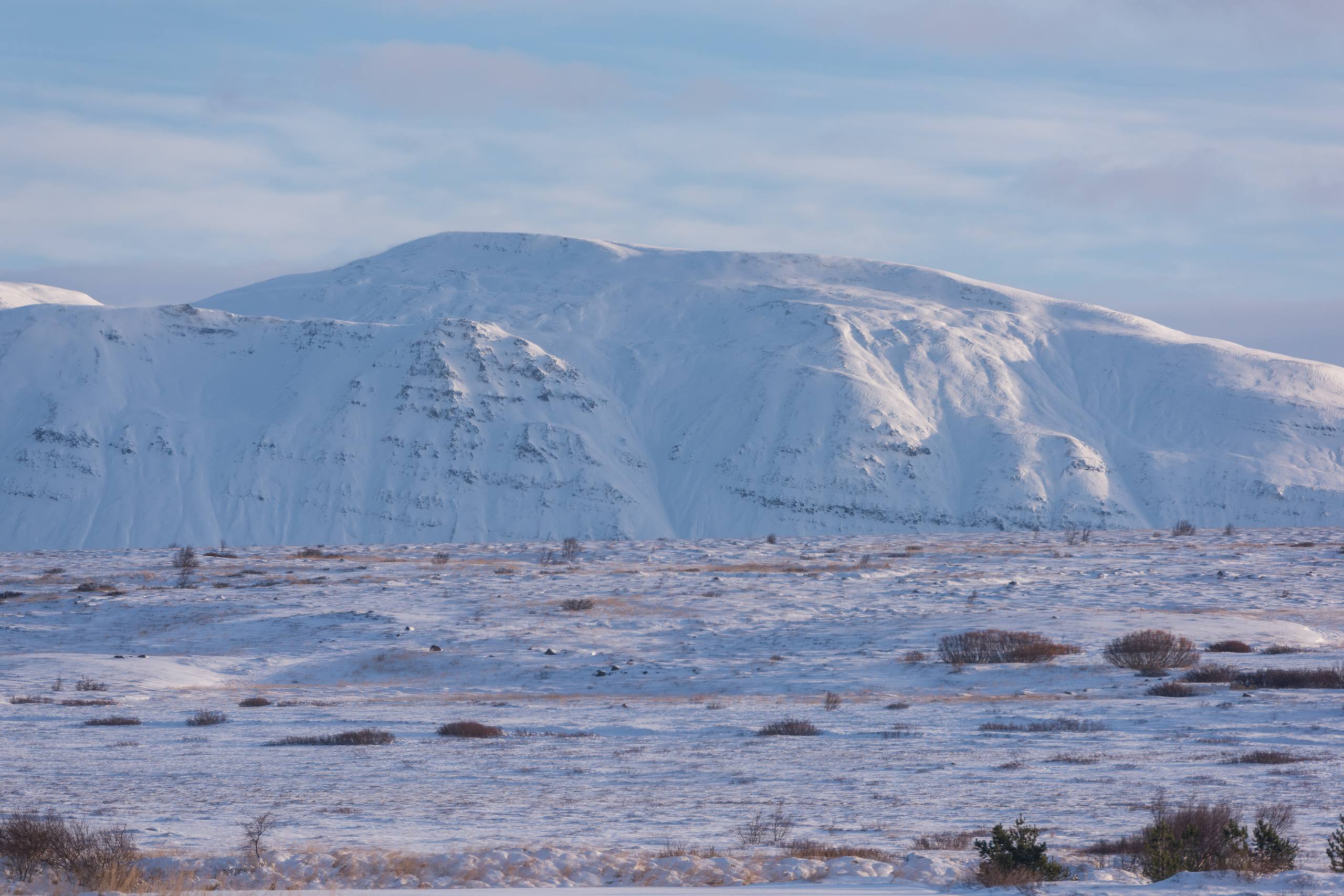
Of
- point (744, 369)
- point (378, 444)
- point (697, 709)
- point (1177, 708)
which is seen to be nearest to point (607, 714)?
point (697, 709)

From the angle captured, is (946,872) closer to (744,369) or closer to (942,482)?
(942,482)

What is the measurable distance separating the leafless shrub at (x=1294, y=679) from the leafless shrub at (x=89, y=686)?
891 inches

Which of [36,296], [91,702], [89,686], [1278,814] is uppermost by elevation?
[36,296]

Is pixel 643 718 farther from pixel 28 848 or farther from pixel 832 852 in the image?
pixel 28 848

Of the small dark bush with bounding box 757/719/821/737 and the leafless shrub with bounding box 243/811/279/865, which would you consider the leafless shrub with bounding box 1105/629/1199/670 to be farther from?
the leafless shrub with bounding box 243/811/279/865

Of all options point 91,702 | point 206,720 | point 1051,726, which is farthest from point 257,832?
point 91,702

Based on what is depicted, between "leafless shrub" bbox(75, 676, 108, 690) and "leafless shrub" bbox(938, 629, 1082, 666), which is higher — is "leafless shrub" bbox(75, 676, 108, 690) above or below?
below

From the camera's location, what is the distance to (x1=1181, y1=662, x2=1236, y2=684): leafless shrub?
23.3m

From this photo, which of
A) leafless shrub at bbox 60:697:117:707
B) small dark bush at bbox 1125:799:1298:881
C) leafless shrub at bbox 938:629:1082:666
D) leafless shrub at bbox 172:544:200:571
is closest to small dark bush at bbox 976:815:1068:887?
small dark bush at bbox 1125:799:1298:881

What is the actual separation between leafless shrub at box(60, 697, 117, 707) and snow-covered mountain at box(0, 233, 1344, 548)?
83.5m

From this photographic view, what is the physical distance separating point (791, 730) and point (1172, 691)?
25.2 feet

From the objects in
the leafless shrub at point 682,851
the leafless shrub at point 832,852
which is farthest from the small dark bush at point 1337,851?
the leafless shrub at point 682,851

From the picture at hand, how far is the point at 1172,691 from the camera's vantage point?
71.1 feet

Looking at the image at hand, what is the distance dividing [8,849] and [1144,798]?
428 inches
